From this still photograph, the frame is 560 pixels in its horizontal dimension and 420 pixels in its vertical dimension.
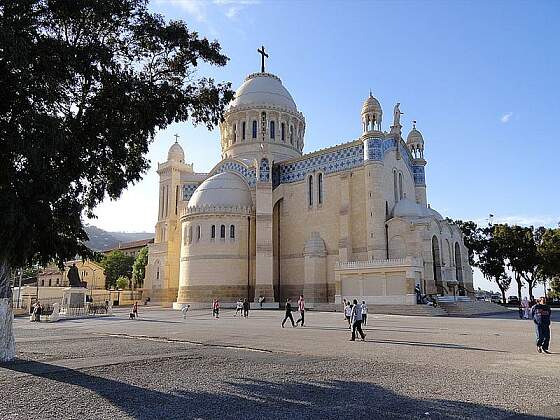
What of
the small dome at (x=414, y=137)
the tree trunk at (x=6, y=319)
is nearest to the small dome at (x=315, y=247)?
the small dome at (x=414, y=137)

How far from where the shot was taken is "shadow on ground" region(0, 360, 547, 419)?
22.1 feet

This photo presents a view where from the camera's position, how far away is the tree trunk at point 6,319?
12336 millimetres

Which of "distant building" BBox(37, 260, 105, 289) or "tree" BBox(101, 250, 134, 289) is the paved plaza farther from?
"tree" BBox(101, 250, 134, 289)

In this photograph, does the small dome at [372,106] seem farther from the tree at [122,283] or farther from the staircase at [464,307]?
the tree at [122,283]

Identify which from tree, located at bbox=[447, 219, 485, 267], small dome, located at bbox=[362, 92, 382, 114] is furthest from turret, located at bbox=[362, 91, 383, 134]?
tree, located at bbox=[447, 219, 485, 267]

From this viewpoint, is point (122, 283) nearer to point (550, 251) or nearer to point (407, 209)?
point (407, 209)

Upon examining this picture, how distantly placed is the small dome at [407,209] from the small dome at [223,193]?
14.0 m

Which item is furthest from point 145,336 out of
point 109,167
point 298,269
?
point 298,269

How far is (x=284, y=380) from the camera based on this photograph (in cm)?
914

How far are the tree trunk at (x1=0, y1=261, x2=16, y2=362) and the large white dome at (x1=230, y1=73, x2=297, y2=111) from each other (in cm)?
3974

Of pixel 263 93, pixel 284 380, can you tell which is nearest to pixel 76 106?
pixel 284 380

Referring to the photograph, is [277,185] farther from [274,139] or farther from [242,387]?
[242,387]

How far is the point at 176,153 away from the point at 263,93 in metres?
13.1

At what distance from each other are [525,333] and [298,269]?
1069 inches
